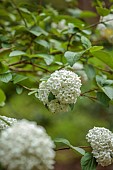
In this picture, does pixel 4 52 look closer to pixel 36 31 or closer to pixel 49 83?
pixel 36 31

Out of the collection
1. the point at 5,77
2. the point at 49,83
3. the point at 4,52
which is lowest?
the point at 4,52

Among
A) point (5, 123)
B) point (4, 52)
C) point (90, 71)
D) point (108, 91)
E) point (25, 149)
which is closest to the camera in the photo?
point (25, 149)

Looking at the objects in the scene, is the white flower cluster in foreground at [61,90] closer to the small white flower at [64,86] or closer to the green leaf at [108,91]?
the small white flower at [64,86]

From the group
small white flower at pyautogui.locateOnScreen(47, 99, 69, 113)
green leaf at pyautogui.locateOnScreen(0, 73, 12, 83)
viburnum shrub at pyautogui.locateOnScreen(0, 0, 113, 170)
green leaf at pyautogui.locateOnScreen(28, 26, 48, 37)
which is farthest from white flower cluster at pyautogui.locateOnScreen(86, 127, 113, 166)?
green leaf at pyautogui.locateOnScreen(28, 26, 48, 37)

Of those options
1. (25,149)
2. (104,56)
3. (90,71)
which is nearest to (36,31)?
(90,71)

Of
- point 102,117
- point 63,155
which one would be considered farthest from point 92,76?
point 63,155

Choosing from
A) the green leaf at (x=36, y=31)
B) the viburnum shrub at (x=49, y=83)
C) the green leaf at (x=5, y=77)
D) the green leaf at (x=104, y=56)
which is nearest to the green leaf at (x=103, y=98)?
the viburnum shrub at (x=49, y=83)

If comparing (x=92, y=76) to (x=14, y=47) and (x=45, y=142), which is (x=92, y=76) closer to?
(x=14, y=47)
